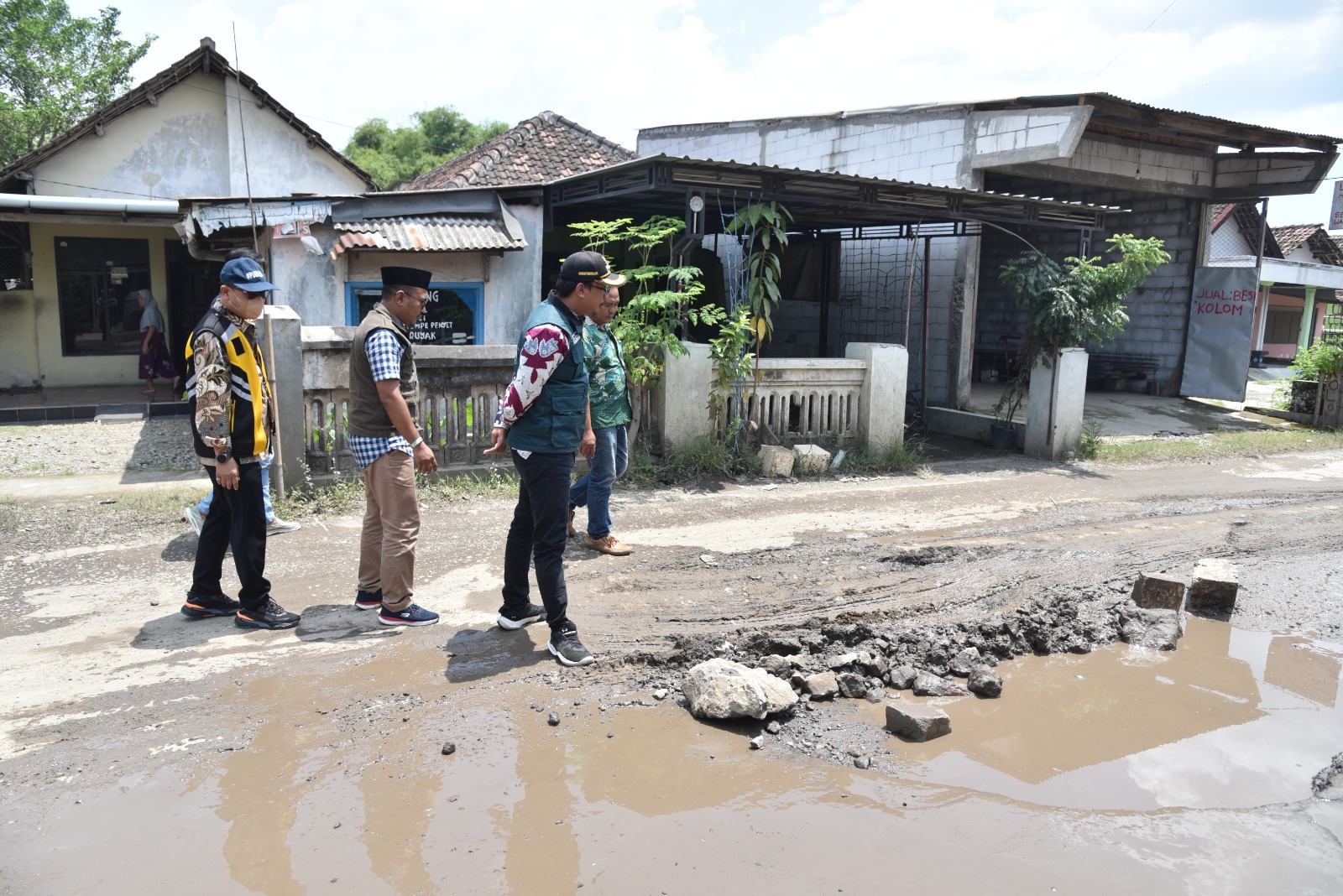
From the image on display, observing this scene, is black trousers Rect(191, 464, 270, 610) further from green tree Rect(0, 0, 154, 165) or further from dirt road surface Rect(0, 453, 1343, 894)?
green tree Rect(0, 0, 154, 165)

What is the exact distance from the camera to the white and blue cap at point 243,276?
4.48 meters

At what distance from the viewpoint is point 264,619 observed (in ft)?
15.3

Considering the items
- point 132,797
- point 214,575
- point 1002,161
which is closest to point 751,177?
point 1002,161

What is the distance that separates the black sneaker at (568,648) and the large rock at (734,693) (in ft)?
1.87

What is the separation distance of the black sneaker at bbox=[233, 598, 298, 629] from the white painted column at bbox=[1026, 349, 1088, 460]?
9107 millimetres

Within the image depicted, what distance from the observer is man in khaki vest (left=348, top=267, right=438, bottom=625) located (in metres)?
4.55

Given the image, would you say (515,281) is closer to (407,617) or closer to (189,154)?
(407,617)

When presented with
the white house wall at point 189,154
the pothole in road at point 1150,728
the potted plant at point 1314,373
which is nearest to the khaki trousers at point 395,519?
the pothole in road at point 1150,728

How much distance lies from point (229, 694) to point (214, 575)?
1.07 metres

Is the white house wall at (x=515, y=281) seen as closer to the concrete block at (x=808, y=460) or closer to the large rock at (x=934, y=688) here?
the concrete block at (x=808, y=460)

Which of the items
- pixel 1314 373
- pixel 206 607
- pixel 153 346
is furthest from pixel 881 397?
pixel 153 346

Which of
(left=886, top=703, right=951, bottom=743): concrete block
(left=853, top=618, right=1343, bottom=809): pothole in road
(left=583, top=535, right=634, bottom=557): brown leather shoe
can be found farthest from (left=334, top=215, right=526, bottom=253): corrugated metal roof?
(left=886, top=703, right=951, bottom=743): concrete block

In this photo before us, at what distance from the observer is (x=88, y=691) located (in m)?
3.92

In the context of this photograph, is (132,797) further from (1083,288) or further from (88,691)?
(1083,288)
